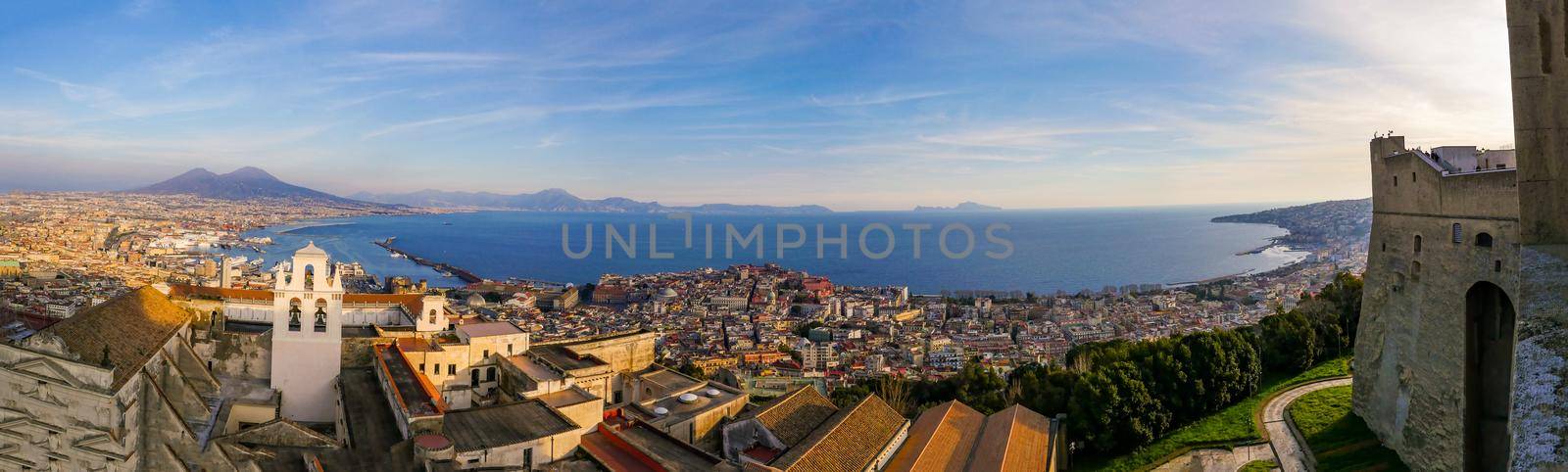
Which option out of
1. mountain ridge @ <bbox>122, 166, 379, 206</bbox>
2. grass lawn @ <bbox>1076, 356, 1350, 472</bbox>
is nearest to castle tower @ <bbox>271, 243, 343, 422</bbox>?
grass lawn @ <bbox>1076, 356, 1350, 472</bbox>

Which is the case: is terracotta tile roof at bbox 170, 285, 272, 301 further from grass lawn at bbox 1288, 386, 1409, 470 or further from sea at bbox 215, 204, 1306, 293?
sea at bbox 215, 204, 1306, 293

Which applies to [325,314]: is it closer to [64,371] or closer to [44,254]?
[64,371]

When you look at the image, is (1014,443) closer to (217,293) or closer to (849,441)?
(849,441)

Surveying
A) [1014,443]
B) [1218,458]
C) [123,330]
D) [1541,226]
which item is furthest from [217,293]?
[1541,226]

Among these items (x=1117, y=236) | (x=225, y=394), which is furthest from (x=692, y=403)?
(x=1117, y=236)

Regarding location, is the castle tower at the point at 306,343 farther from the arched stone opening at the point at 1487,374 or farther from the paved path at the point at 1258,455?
the arched stone opening at the point at 1487,374
